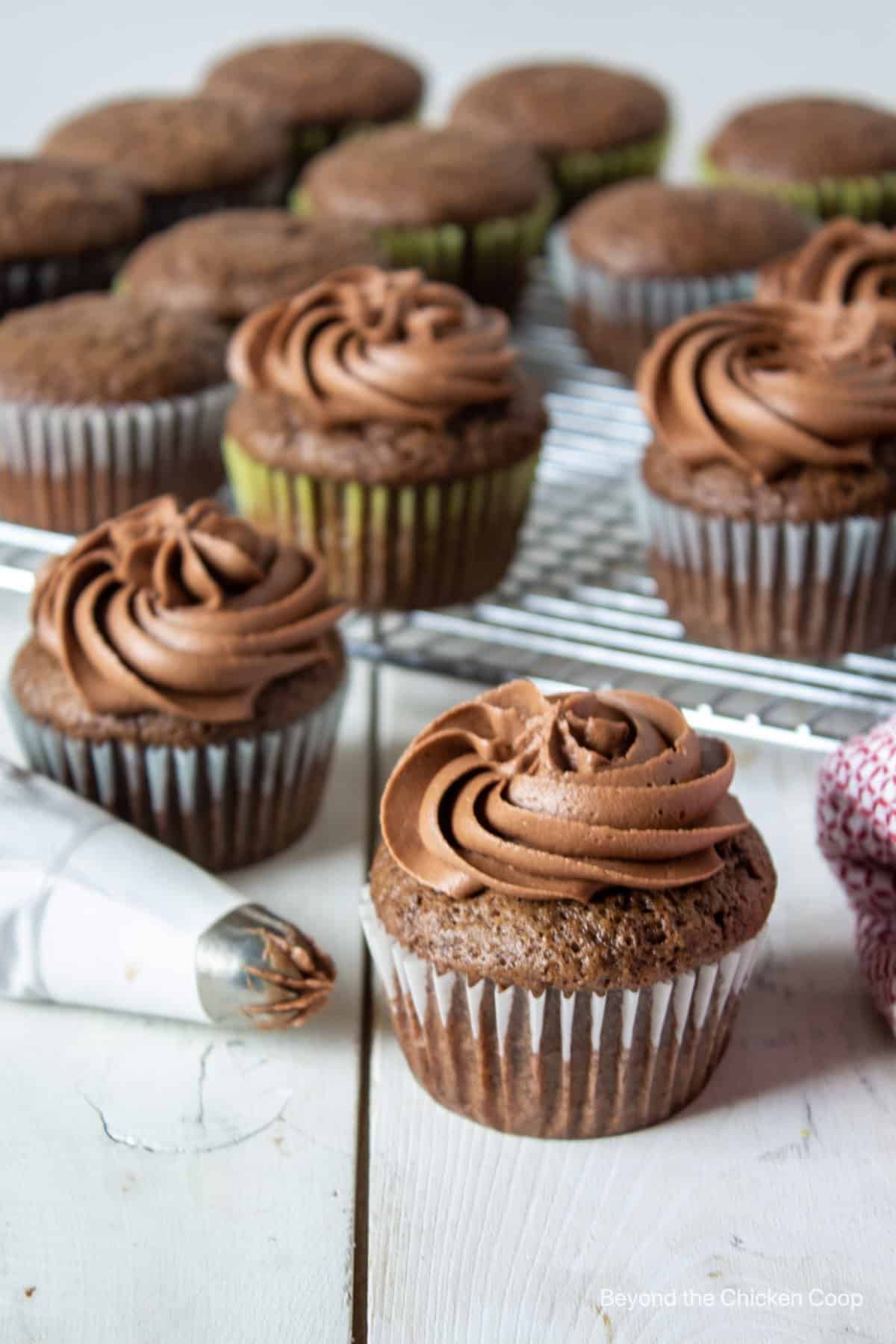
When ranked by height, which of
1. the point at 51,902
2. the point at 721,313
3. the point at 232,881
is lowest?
the point at 232,881

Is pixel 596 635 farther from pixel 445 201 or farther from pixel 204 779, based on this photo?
pixel 445 201

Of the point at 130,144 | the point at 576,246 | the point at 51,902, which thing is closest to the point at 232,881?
the point at 51,902

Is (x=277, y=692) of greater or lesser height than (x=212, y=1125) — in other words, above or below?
above

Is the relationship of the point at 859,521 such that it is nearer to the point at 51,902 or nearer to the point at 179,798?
the point at 179,798

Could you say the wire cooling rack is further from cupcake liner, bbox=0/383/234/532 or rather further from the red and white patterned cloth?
the red and white patterned cloth

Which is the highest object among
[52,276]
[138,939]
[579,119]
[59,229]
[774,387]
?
[774,387]

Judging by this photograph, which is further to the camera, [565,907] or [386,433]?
[386,433]

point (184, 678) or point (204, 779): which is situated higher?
point (184, 678)

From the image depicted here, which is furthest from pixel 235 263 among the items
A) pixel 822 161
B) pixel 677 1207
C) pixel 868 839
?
pixel 677 1207

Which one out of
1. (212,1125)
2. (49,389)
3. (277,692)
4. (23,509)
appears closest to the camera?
(212,1125)
